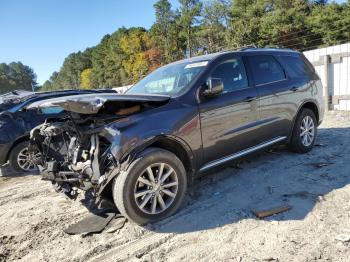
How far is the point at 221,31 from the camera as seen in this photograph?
45906 mm

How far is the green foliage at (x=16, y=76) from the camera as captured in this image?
11406 centimetres

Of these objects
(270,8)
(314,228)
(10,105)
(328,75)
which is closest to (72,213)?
(314,228)

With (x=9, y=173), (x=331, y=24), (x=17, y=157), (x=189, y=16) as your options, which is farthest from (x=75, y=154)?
(x=189, y=16)

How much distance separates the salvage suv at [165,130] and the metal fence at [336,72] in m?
5.04

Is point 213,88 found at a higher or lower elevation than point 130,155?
higher

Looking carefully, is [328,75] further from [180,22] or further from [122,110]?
[180,22]

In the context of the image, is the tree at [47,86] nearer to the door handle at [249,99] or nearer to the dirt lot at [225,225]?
the dirt lot at [225,225]

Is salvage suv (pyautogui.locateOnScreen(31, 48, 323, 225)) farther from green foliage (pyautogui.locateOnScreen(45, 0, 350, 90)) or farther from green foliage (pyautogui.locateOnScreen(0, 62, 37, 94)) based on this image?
green foliage (pyautogui.locateOnScreen(0, 62, 37, 94))

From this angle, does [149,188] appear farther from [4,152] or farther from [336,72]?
[336,72]

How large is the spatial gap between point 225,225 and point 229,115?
4.89 ft

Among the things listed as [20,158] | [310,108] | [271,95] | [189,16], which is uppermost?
[189,16]

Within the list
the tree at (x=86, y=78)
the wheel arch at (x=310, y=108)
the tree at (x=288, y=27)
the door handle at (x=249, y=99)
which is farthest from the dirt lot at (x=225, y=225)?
the tree at (x=86, y=78)

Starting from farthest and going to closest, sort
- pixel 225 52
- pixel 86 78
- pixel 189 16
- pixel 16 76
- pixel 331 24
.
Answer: pixel 16 76, pixel 86 78, pixel 189 16, pixel 331 24, pixel 225 52

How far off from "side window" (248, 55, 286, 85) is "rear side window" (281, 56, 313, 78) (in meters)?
0.22
